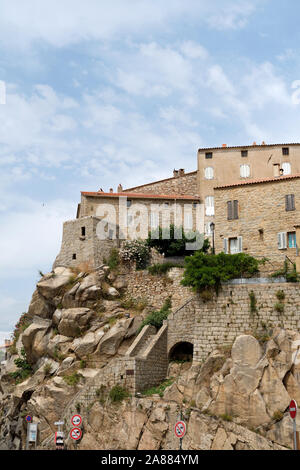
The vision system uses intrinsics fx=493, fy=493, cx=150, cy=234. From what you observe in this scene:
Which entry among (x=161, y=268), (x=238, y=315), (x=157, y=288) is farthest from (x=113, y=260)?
(x=238, y=315)

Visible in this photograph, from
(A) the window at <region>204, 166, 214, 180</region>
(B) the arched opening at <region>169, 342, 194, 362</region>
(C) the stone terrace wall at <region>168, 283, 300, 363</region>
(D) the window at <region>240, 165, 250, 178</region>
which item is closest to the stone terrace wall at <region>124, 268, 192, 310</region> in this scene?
(B) the arched opening at <region>169, 342, 194, 362</region>

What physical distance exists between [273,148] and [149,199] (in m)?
12.2

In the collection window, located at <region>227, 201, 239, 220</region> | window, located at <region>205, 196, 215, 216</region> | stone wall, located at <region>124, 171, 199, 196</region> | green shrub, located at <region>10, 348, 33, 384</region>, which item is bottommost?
green shrub, located at <region>10, 348, 33, 384</region>

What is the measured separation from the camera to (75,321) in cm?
3222

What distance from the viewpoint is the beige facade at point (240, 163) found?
4422 centimetres

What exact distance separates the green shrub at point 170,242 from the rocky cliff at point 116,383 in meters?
4.23

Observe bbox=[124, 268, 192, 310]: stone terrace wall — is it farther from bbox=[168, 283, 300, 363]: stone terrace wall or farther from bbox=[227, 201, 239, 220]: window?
bbox=[168, 283, 300, 363]: stone terrace wall

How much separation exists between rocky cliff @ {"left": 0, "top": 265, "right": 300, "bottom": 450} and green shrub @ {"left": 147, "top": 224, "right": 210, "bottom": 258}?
13.9 ft

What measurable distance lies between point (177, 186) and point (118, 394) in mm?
24660

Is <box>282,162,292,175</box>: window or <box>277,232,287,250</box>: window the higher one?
<box>282,162,292,175</box>: window

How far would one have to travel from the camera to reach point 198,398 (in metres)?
23.0

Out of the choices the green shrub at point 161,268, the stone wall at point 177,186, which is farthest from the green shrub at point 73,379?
the stone wall at point 177,186

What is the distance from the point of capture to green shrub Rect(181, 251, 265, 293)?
26.0 meters
